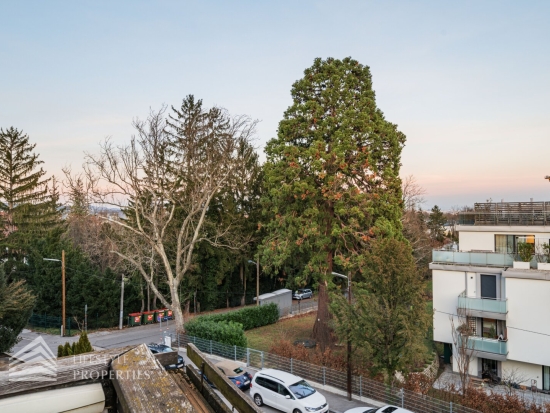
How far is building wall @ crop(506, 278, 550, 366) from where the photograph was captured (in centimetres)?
1958

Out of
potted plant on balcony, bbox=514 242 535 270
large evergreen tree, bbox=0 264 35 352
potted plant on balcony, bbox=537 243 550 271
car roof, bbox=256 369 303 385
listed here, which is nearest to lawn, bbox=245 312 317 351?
car roof, bbox=256 369 303 385

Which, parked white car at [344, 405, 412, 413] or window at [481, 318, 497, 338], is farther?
window at [481, 318, 497, 338]

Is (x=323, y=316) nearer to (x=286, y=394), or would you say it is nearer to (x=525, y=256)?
(x=286, y=394)

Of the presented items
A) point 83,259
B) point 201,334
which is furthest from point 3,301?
point 83,259

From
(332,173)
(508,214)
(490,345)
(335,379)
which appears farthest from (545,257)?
(335,379)

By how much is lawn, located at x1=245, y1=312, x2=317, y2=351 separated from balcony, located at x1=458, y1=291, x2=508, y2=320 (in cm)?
1073

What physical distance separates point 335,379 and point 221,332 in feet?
24.7

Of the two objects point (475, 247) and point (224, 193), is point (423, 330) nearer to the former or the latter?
point (475, 247)

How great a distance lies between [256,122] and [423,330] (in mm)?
16763

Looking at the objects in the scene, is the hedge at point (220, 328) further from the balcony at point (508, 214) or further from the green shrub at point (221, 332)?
the balcony at point (508, 214)

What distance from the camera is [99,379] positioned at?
237 cm

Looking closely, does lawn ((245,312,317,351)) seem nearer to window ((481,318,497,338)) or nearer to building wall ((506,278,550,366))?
window ((481,318,497,338))

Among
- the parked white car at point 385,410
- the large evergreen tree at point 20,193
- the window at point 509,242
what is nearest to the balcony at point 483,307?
the window at point 509,242

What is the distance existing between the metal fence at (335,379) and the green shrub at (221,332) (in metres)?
0.33
